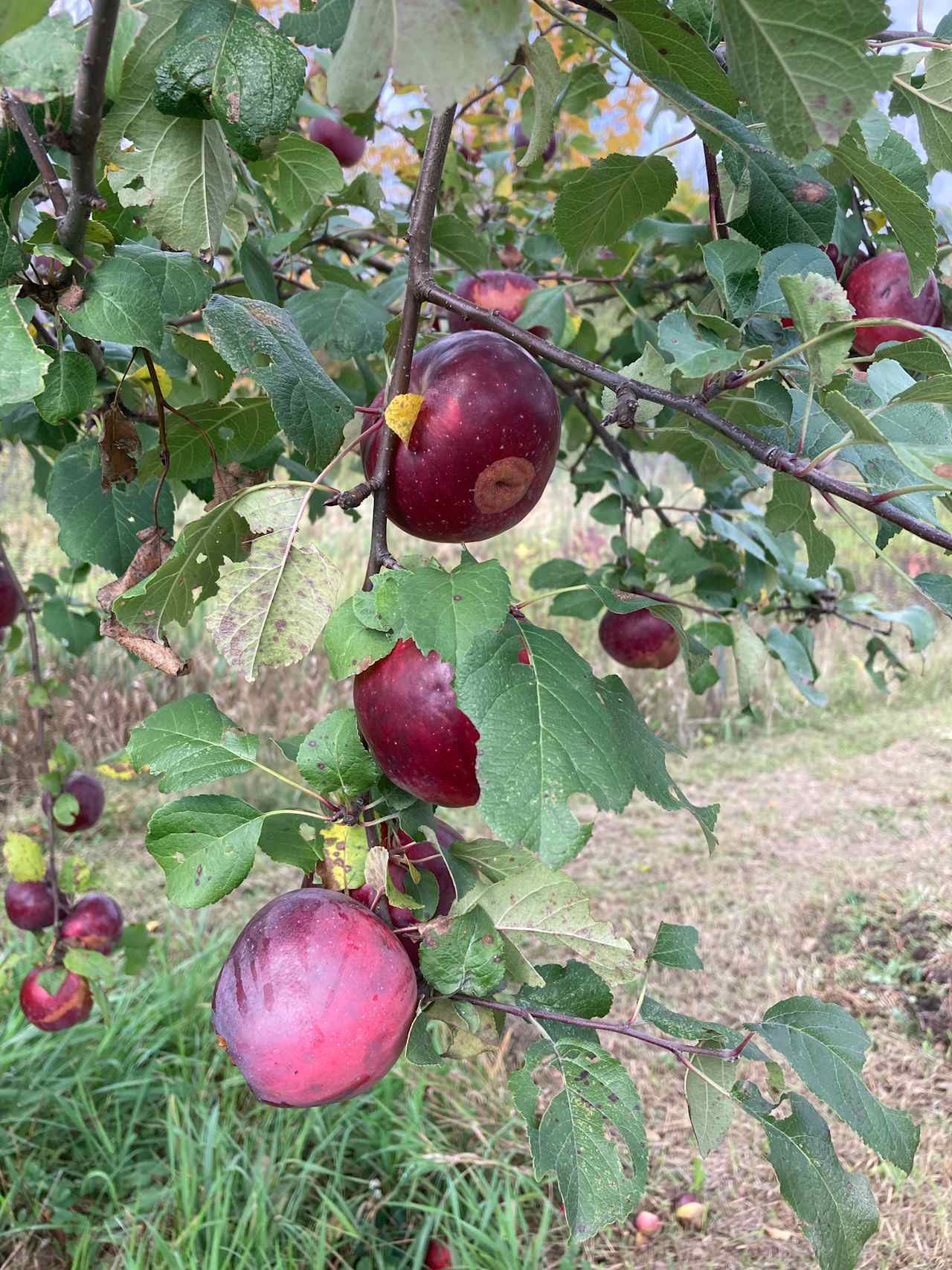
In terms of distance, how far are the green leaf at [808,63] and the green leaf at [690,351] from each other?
113 mm

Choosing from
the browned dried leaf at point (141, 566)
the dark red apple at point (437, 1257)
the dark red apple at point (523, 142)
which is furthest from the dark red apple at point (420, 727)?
the dark red apple at point (523, 142)

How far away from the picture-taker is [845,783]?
3375 millimetres

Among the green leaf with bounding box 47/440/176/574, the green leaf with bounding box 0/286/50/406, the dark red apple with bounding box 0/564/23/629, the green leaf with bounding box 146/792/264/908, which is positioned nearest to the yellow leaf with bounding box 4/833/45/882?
the dark red apple with bounding box 0/564/23/629

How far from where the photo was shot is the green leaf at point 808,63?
37 centimetres

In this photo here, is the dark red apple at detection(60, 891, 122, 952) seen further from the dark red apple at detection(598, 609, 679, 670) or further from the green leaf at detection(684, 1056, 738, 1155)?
the green leaf at detection(684, 1056, 738, 1155)

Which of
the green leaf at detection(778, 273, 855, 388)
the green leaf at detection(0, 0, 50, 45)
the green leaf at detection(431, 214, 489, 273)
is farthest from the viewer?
the green leaf at detection(431, 214, 489, 273)

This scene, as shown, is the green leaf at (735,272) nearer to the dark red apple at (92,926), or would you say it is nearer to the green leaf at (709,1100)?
the green leaf at (709,1100)

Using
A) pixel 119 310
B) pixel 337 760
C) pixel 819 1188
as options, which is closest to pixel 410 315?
pixel 119 310

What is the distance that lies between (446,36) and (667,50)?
8.6 inches

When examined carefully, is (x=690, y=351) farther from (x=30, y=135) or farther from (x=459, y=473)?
(x=30, y=135)

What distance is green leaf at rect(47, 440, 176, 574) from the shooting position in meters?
0.85

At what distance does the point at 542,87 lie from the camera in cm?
54

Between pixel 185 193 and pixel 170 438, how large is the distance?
0.86ft

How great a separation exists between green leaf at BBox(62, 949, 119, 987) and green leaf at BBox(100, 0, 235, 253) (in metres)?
1.00
